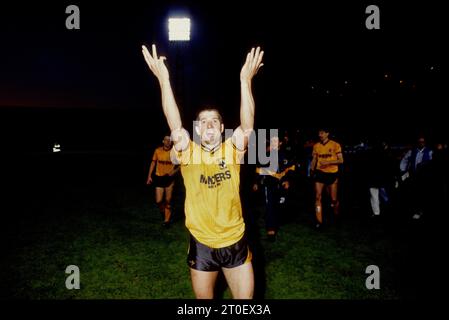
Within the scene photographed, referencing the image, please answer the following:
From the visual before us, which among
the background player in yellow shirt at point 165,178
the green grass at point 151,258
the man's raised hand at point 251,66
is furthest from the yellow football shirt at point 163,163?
the man's raised hand at point 251,66

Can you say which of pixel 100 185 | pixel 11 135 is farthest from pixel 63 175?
pixel 11 135

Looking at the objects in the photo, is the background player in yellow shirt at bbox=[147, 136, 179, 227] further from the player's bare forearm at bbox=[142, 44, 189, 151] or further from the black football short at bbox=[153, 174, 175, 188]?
the player's bare forearm at bbox=[142, 44, 189, 151]

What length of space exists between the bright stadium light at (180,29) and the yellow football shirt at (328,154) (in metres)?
5.48

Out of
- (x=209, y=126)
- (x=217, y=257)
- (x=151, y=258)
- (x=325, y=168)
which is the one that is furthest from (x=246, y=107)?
(x=325, y=168)

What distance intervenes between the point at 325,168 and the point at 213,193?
5375mm

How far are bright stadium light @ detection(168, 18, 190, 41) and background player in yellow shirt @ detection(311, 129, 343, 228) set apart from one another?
5.35 m

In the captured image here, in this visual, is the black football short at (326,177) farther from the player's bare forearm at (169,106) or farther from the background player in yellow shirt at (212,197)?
the player's bare forearm at (169,106)

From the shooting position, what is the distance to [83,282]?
4.97 m

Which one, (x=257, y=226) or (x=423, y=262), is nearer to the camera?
(x=423, y=262)

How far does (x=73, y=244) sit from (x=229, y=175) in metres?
4.99

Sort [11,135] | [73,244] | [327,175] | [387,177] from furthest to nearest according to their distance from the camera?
[11,135] < [387,177] < [327,175] < [73,244]

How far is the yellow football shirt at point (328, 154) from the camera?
7789 mm

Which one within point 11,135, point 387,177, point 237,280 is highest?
point 11,135

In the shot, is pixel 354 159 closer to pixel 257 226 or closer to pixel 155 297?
pixel 257 226
